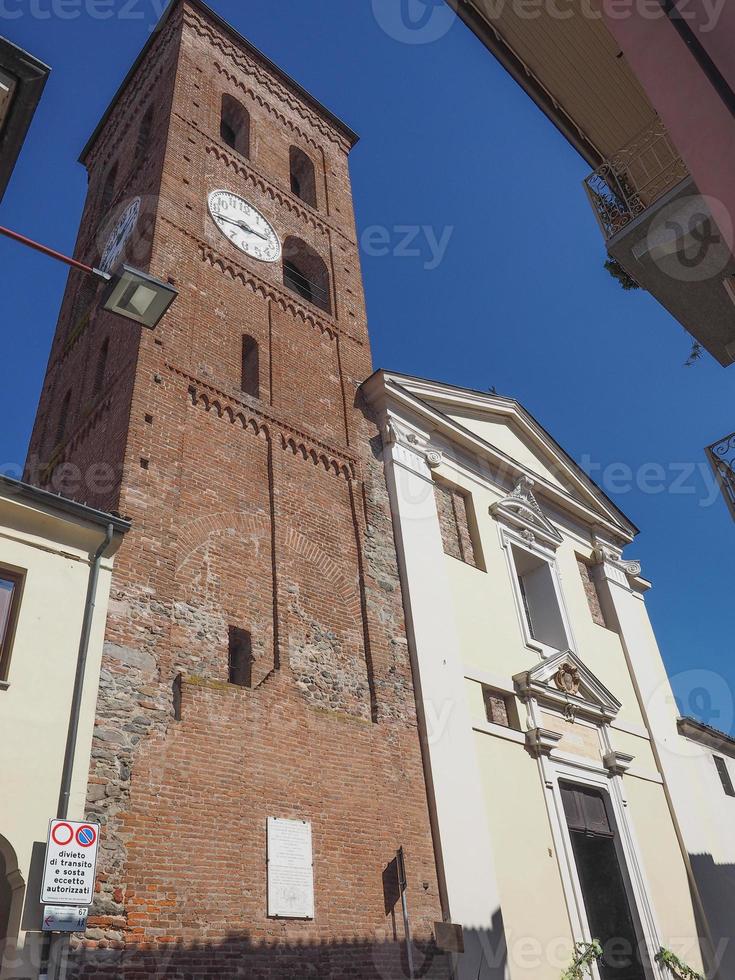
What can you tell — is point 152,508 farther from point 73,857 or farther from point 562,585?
point 562,585

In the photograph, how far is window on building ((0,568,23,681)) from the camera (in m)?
7.96

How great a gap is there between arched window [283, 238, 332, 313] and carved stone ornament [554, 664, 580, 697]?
27.8 feet

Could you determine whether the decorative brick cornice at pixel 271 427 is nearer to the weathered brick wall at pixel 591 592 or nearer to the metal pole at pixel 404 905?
the metal pole at pixel 404 905

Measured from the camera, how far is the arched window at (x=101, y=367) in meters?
13.8

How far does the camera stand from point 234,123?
20.1 meters

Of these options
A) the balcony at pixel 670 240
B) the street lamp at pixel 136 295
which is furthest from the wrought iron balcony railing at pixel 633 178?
the street lamp at pixel 136 295

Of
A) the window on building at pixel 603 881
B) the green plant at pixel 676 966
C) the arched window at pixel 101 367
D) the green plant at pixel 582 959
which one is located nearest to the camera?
the green plant at pixel 582 959

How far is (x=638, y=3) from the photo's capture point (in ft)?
20.3

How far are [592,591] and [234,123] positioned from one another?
45.7 ft

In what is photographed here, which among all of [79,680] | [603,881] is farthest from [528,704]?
[79,680]

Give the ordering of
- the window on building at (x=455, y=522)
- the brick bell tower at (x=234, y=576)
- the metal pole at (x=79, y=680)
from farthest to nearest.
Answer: the window on building at (x=455, y=522) → the brick bell tower at (x=234, y=576) → the metal pole at (x=79, y=680)

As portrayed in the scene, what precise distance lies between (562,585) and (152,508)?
9.74 metres

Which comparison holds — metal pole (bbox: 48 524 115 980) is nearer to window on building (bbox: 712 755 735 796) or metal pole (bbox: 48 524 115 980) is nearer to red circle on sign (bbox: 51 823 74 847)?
red circle on sign (bbox: 51 823 74 847)

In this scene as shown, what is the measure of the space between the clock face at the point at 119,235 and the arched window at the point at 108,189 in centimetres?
198
